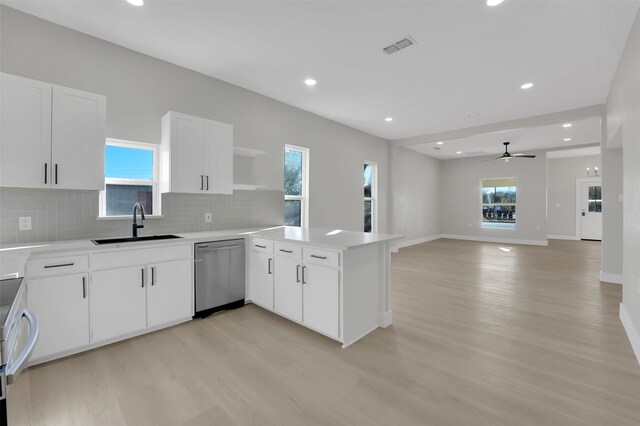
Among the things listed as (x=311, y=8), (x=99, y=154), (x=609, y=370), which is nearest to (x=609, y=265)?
(x=609, y=370)

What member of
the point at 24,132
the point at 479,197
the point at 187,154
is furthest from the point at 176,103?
the point at 479,197

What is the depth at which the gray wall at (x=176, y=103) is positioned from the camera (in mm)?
2545

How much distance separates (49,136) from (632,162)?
512 centimetres

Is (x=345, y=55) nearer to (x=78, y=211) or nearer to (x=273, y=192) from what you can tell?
(x=273, y=192)

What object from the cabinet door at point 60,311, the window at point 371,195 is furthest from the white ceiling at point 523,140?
the cabinet door at point 60,311

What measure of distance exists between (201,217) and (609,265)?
20.6ft

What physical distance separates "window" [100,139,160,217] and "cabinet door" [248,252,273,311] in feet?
4.20

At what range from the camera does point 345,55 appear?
3.16 m

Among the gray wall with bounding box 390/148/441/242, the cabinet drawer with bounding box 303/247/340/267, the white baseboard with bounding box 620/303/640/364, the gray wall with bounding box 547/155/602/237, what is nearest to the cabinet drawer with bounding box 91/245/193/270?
the cabinet drawer with bounding box 303/247/340/267

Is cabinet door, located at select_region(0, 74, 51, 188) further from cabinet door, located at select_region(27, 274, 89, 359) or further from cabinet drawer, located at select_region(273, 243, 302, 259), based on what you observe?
cabinet drawer, located at select_region(273, 243, 302, 259)

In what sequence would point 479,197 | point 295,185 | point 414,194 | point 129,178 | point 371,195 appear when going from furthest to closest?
point 479,197 → point 414,194 → point 371,195 → point 295,185 → point 129,178

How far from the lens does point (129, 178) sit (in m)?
3.06

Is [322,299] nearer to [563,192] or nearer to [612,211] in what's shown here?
[612,211]

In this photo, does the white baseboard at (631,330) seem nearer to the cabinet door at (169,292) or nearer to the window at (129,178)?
the cabinet door at (169,292)
